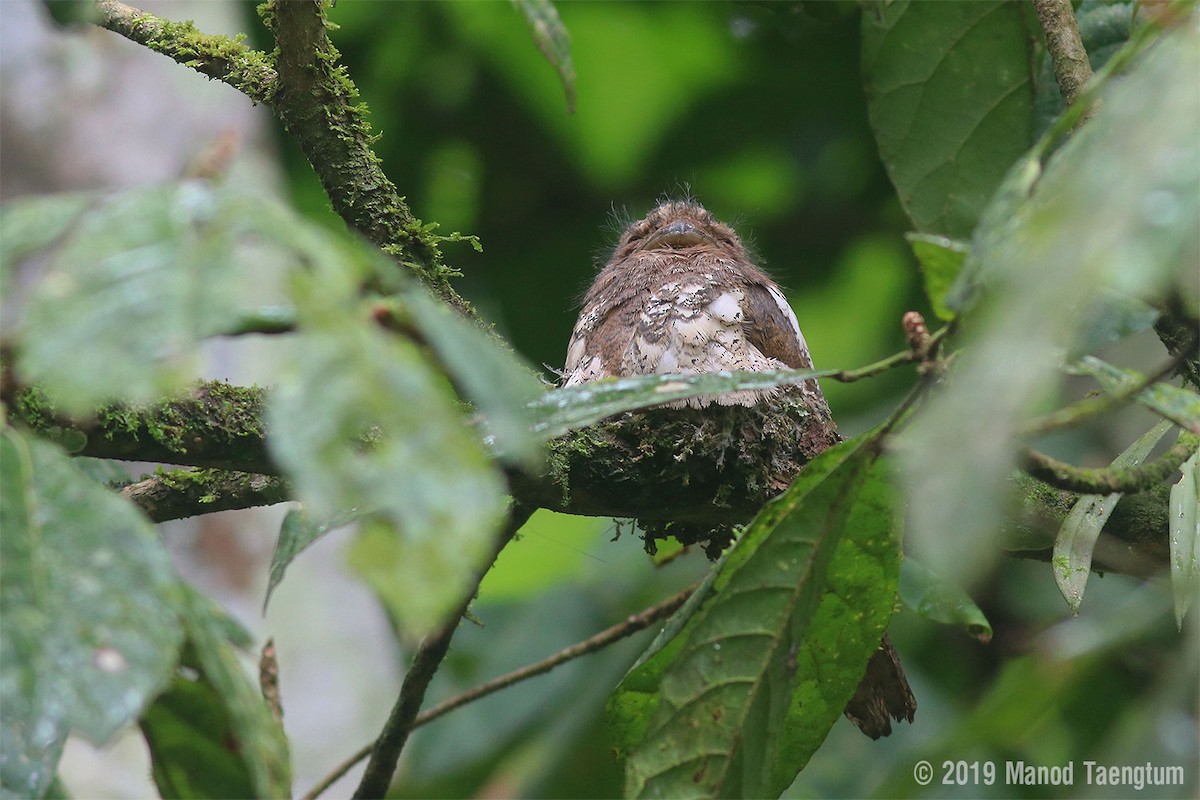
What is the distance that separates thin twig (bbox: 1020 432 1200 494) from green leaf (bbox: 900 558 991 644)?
0.71 meters

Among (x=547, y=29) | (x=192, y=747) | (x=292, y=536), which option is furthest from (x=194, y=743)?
(x=547, y=29)

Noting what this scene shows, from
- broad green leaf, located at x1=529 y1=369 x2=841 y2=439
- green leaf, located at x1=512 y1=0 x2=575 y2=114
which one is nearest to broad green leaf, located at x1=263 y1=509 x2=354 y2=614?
broad green leaf, located at x1=529 y1=369 x2=841 y2=439

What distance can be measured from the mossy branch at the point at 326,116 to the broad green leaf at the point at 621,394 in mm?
912

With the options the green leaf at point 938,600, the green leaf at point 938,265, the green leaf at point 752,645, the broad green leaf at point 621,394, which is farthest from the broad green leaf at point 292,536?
the green leaf at point 938,600

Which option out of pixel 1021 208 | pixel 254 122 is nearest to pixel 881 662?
pixel 1021 208

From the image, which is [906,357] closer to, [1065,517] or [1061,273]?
[1061,273]

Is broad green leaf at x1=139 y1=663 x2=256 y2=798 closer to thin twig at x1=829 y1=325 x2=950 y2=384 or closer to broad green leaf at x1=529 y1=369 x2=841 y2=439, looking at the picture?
broad green leaf at x1=529 y1=369 x2=841 y2=439

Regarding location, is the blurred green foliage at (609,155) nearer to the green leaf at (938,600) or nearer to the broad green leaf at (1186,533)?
the green leaf at (938,600)

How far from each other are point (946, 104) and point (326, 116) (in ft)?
5.70

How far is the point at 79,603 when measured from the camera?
0.89 m

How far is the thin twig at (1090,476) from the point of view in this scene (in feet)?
4.24

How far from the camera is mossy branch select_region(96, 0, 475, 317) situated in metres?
2.03

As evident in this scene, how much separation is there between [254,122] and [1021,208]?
4.47 metres

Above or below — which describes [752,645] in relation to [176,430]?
below
